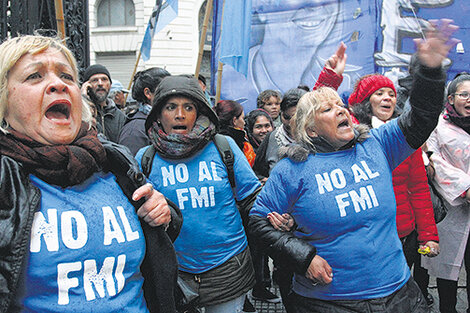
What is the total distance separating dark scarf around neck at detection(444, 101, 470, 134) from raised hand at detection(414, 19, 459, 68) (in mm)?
1913

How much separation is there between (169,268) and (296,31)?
6406 mm

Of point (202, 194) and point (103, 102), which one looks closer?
point (202, 194)

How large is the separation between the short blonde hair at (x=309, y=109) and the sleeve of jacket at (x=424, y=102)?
44 cm

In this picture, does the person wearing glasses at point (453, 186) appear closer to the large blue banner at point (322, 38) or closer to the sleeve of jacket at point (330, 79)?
the sleeve of jacket at point (330, 79)

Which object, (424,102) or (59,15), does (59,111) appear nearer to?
(424,102)

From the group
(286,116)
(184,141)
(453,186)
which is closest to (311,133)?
(184,141)

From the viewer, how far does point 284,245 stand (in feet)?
7.04

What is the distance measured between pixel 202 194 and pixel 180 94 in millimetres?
680

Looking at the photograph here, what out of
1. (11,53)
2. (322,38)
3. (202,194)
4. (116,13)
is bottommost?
(202,194)

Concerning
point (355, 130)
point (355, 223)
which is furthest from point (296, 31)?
point (355, 223)

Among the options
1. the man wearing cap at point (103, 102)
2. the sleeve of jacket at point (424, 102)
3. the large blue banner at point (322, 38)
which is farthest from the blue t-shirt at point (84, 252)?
the large blue banner at point (322, 38)

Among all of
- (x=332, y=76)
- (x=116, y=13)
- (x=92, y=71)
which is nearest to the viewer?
(x=332, y=76)

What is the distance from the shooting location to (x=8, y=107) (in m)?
1.44

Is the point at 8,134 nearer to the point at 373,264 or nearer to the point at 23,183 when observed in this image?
the point at 23,183
